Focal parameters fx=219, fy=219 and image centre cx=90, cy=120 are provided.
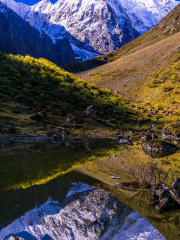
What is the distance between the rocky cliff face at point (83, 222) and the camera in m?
7.09

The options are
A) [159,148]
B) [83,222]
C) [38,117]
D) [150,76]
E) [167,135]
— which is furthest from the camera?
[150,76]

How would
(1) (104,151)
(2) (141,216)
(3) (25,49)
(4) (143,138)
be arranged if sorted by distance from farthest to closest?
(3) (25,49) → (4) (143,138) → (1) (104,151) → (2) (141,216)

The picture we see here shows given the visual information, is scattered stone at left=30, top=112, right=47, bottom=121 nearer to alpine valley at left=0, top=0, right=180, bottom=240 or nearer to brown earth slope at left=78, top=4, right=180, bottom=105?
alpine valley at left=0, top=0, right=180, bottom=240

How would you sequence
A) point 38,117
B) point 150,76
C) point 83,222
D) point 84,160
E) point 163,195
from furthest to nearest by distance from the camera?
point 150,76 < point 38,117 < point 84,160 < point 163,195 < point 83,222

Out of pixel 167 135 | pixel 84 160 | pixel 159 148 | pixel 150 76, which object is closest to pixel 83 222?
pixel 84 160

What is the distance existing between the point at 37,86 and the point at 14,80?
16.1ft

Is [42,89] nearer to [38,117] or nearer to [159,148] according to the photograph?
[38,117]

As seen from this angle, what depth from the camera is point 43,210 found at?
8.47m

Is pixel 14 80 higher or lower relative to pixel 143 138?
higher

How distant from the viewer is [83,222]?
7.73 m

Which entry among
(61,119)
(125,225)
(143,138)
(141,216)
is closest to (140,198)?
(141,216)

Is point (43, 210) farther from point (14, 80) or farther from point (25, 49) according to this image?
point (25, 49)

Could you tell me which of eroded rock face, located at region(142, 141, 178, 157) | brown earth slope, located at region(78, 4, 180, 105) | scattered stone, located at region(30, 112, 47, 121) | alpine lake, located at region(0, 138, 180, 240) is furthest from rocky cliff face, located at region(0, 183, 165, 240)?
brown earth slope, located at region(78, 4, 180, 105)

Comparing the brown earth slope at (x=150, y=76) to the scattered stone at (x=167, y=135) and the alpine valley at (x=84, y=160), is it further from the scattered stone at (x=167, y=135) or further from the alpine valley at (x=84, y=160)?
the scattered stone at (x=167, y=135)
